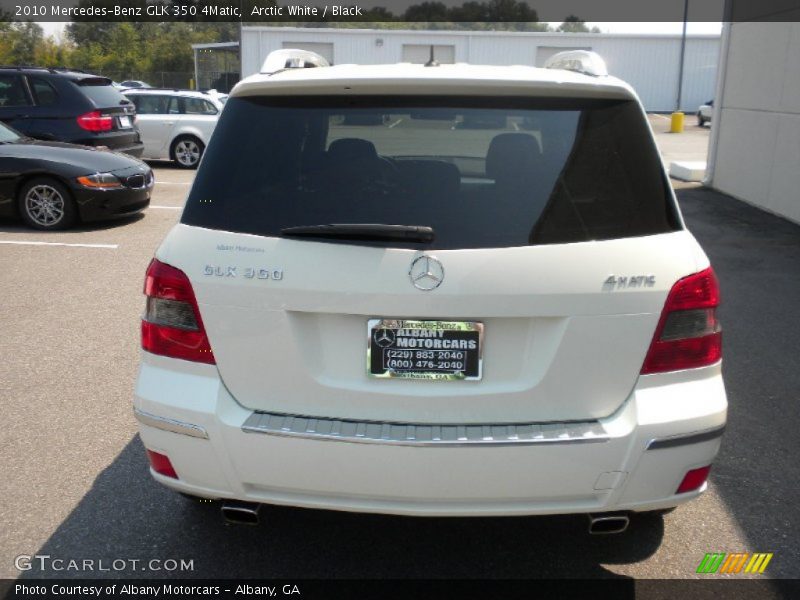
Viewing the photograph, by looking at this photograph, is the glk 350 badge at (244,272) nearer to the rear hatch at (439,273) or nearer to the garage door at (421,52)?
the rear hatch at (439,273)

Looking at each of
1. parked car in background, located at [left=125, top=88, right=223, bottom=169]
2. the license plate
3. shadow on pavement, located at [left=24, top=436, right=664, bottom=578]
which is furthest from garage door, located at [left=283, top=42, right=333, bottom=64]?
the license plate

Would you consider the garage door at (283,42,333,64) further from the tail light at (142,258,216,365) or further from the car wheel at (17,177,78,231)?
the tail light at (142,258,216,365)

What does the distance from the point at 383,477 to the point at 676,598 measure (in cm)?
125

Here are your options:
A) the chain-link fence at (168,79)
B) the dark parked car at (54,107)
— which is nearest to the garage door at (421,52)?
the chain-link fence at (168,79)

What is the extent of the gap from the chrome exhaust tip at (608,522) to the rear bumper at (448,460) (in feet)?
0.25

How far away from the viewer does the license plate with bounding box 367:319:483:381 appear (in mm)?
2598

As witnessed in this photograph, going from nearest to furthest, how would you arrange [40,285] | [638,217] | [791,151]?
[638,217]
[40,285]
[791,151]

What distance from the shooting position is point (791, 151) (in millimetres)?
11141

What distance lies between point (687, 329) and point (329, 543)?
164cm

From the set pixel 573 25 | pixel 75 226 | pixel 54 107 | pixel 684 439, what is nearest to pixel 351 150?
pixel 684 439

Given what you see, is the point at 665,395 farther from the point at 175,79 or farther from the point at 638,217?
the point at 175,79

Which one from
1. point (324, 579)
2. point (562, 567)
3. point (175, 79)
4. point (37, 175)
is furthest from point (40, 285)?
point (175, 79)

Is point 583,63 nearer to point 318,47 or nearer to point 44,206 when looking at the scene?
point 44,206

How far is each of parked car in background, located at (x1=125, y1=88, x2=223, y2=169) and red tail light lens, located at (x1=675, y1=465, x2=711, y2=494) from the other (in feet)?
50.8
